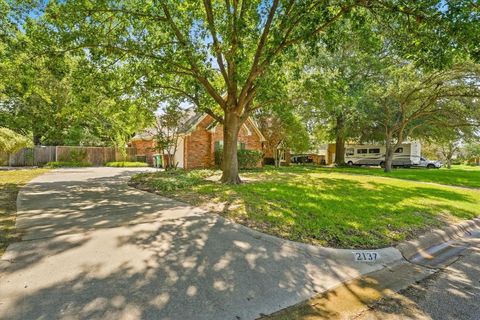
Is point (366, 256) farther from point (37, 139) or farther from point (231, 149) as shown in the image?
point (37, 139)

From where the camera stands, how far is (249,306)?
2.70 meters

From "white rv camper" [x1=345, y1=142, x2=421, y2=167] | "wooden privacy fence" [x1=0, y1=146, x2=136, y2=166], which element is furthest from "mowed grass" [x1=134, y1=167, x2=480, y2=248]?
"white rv camper" [x1=345, y1=142, x2=421, y2=167]

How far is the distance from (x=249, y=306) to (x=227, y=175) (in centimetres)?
767

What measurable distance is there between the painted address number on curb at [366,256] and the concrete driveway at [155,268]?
0.39 feet

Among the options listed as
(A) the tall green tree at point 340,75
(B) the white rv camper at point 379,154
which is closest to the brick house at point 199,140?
(A) the tall green tree at point 340,75

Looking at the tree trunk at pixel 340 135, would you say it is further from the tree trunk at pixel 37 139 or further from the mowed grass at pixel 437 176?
the tree trunk at pixel 37 139

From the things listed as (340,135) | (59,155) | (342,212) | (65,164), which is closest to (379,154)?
(340,135)

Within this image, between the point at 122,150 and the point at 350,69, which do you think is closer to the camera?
the point at 350,69

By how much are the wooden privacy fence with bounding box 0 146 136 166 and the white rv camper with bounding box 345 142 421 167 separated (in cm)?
2605

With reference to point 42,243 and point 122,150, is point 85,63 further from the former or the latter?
point 122,150

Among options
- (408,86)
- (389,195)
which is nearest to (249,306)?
(389,195)

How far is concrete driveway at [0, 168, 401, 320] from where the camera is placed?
254cm

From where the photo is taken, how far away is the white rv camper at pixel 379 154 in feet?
91.7

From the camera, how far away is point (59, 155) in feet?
72.8
